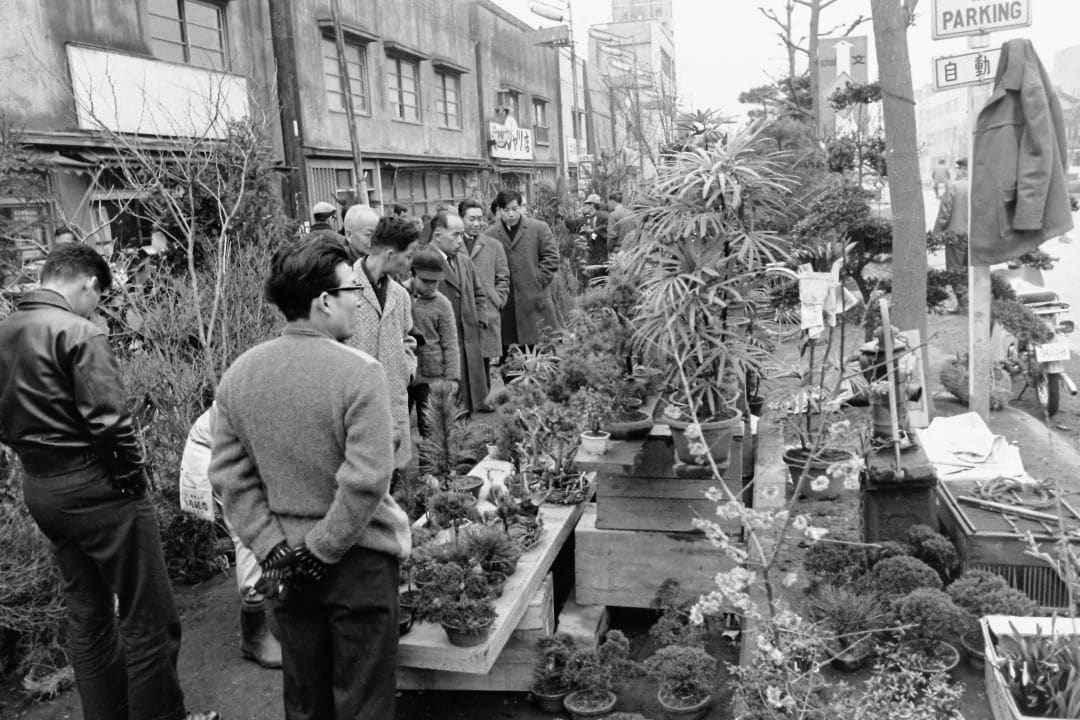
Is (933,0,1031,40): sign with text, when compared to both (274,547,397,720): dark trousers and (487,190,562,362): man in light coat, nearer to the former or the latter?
(487,190,562,362): man in light coat

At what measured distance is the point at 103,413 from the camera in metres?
3.23

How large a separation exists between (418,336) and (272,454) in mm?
3533

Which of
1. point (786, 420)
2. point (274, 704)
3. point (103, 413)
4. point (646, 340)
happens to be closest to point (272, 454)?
point (103, 413)

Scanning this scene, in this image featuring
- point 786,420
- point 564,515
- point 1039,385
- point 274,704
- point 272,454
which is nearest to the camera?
point 272,454

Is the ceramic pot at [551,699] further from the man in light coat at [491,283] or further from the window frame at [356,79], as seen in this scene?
the window frame at [356,79]

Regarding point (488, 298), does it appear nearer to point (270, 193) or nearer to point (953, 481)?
point (270, 193)

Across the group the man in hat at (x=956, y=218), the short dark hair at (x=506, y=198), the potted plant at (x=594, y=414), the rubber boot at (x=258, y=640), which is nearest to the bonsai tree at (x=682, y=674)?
the potted plant at (x=594, y=414)

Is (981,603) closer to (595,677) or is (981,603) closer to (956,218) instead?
(595,677)

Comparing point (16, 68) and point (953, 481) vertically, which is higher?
point (16, 68)

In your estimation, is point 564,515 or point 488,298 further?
point 488,298

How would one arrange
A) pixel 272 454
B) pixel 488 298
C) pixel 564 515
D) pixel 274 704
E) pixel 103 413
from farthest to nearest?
pixel 488 298 → pixel 564 515 → pixel 274 704 → pixel 103 413 → pixel 272 454

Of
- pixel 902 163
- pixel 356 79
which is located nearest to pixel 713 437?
pixel 902 163

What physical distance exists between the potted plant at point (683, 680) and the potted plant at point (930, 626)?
84cm

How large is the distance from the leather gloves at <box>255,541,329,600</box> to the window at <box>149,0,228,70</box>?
11.5 m
